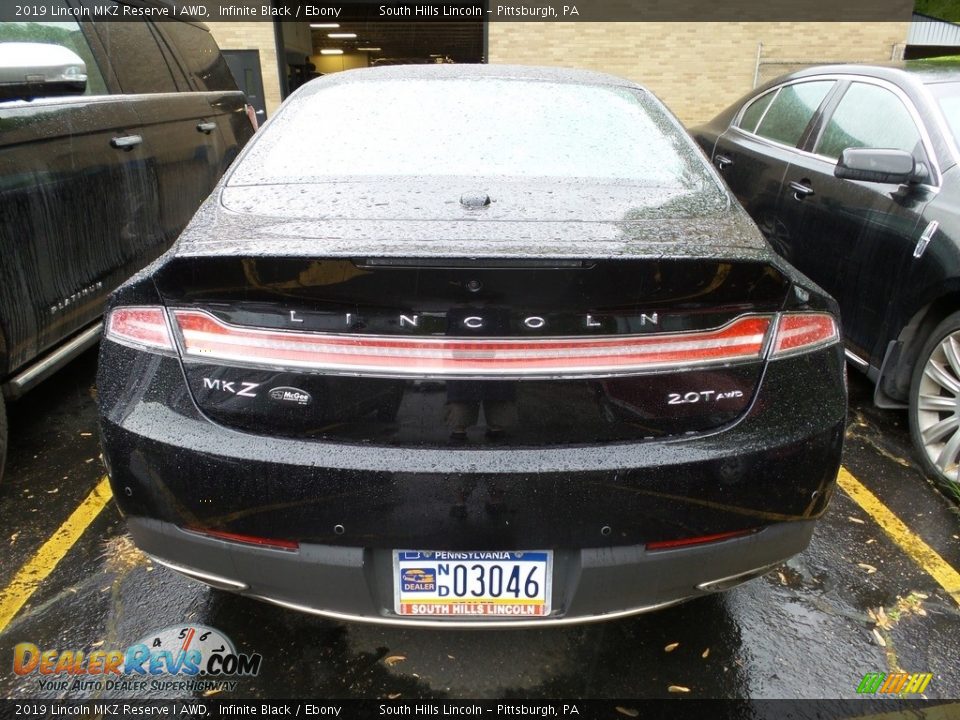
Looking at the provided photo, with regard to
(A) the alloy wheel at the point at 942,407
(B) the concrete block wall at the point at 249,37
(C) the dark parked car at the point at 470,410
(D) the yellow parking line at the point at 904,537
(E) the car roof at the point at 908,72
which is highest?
(B) the concrete block wall at the point at 249,37

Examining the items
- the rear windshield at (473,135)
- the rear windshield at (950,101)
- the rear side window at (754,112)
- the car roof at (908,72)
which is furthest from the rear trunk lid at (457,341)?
the rear side window at (754,112)

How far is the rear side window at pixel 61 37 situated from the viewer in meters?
3.05

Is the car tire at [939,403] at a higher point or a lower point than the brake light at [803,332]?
lower

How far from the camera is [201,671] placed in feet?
6.58

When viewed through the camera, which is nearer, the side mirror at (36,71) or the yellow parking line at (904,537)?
the yellow parking line at (904,537)

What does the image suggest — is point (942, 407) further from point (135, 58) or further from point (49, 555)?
point (135, 58)

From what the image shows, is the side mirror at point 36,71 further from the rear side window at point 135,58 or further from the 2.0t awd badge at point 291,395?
the 2.0t awd badge at point 291,395

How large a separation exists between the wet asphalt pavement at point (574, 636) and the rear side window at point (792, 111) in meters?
2.56

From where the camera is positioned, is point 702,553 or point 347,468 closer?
point 347,468

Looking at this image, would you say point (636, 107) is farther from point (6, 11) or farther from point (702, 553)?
point (6, 11)

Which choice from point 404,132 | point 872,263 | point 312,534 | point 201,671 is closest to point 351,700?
point 201,671

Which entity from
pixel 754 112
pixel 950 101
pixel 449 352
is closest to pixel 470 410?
pixel 449 352

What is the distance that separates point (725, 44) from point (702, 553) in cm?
1404

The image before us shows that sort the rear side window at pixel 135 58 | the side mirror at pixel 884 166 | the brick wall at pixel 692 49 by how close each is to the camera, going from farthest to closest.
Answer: the brick wall at pixel 692 49, the rear side window at pixel 135 58, the side mirror at pixel 884 166
